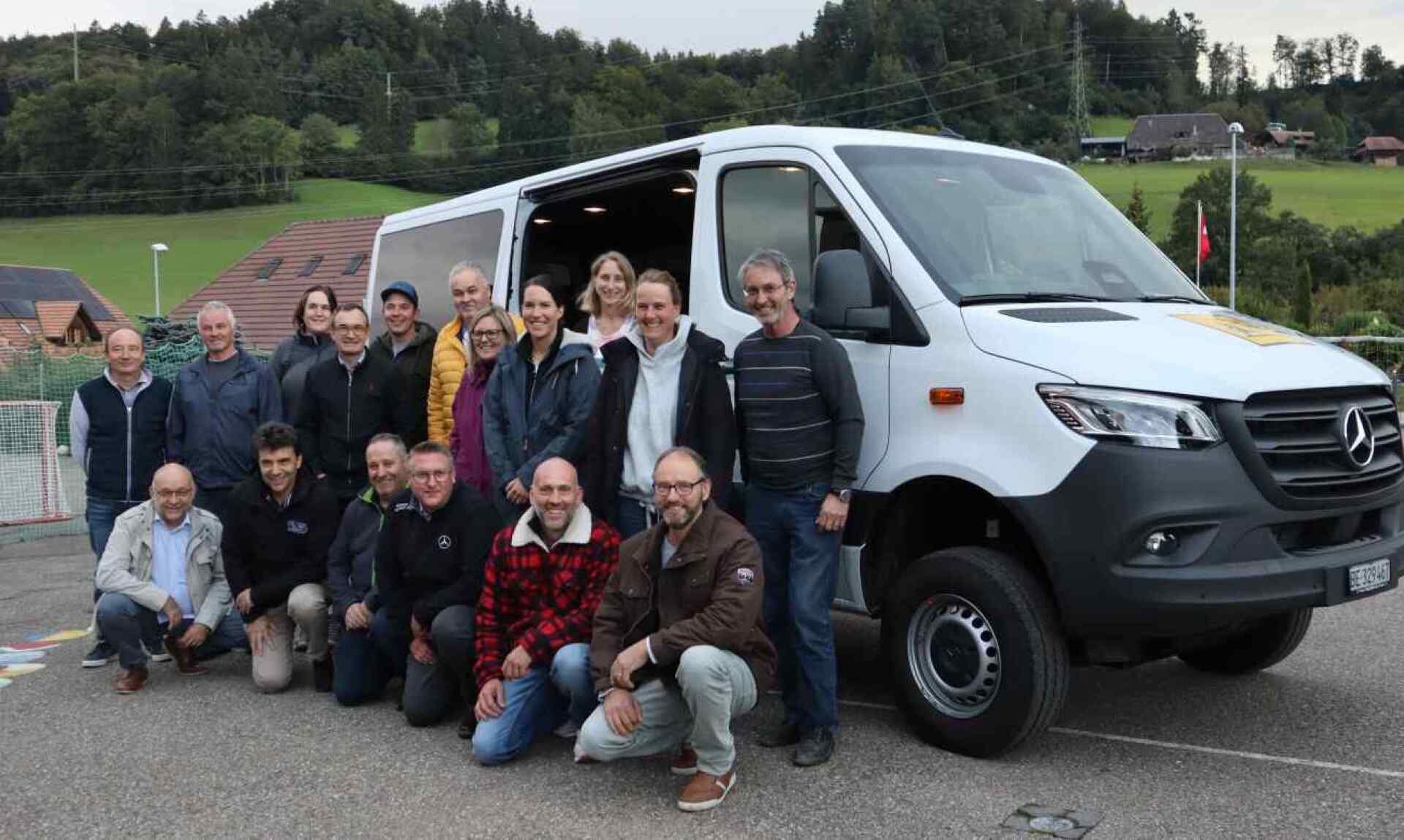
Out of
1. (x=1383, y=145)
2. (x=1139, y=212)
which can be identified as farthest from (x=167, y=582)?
(x=1383, y=145)

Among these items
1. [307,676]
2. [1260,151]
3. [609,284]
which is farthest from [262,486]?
[1260,151]

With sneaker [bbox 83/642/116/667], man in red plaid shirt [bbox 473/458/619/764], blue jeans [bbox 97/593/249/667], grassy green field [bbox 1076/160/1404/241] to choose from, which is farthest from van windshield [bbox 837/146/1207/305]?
grassy green field [bbox 1076/160/1404/241]

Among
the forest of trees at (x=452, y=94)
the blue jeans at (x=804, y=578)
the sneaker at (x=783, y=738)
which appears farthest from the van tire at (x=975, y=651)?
the forest of trees at (x=452, y=94)

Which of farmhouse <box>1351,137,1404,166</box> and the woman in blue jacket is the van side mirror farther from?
farmhouse <box>1351,137,1404,166</box>

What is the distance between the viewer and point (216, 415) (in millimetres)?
6637

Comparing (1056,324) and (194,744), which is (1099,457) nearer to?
(1056,324)

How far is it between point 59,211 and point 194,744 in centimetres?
7555

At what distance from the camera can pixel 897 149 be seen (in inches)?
207

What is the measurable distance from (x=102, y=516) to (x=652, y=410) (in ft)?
11.8

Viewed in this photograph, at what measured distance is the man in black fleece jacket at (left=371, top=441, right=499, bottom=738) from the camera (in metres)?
5.21

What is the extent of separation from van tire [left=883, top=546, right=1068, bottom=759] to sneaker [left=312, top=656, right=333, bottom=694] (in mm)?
2867

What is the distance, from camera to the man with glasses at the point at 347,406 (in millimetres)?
6383

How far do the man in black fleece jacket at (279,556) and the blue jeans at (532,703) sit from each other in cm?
162

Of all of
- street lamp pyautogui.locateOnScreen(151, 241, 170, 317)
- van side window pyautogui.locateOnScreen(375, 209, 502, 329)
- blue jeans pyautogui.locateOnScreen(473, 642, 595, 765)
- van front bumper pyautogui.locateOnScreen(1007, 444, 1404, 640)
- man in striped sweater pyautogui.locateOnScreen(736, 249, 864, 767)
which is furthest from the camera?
street lamp pyautogui.locateOnScreen(151, 241, 170, 317)
